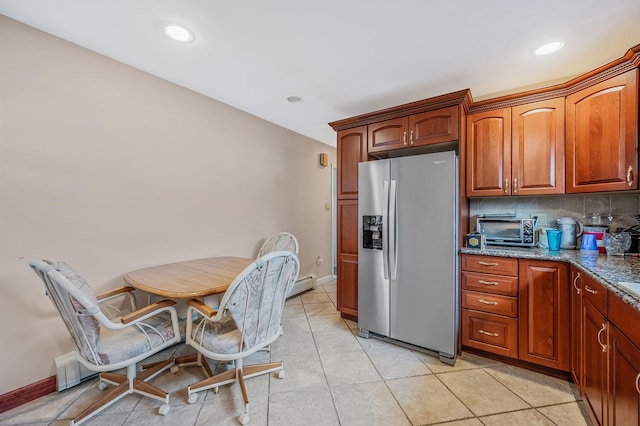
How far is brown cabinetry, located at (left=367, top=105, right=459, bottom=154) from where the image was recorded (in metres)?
2.24

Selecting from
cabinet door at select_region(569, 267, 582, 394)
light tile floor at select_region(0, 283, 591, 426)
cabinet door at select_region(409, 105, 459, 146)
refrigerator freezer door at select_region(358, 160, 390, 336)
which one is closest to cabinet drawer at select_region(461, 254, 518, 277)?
cabinet door at select_region(569, 267, 582, 394)

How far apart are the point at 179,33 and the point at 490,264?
9.52ft

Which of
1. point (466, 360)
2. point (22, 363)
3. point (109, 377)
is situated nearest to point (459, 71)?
point (466, 360)

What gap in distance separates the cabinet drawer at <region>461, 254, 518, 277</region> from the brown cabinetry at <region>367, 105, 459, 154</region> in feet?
3.40

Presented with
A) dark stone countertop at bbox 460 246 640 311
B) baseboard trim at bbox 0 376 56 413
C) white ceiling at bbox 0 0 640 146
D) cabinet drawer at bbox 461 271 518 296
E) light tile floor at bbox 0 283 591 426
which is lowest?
light tile floor at bbox 0 283 591 426

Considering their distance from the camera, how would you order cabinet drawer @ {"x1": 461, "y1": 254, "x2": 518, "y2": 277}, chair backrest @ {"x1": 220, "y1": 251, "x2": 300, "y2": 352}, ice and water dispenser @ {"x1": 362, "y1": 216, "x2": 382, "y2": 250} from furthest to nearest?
ice and water dispenser @ {"x1": 362, "y1": 216, "x2": 382, "y2": 250} → cabinet drawer @ {"x1": 461, "y1": 254, "x2": 518, "y2": 277} → chair backrest @ {"x1": 220, "y1": 251, "x2": 300, "y2": 352}

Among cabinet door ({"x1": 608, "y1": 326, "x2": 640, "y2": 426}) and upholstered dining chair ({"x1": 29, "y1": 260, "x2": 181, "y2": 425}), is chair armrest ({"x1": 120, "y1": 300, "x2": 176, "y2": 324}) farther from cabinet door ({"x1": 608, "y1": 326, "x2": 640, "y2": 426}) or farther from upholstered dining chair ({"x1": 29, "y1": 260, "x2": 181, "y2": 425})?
cabinet door ({"x1": 608, "y1": 326, "x2": 640, "y2": 426})

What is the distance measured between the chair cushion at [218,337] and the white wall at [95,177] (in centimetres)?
97

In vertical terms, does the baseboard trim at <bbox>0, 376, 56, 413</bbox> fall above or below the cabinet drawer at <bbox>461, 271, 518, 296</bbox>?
below

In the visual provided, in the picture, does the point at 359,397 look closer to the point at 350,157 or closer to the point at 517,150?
the point at 350,157

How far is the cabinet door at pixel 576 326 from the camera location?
1.65 metres

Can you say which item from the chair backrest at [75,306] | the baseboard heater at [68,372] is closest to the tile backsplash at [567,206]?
the chair backrest at [75,306]

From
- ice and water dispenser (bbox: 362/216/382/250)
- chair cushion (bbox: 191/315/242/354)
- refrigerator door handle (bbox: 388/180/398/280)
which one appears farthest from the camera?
ice and water dispenser (bbox: 362/216/382/250)

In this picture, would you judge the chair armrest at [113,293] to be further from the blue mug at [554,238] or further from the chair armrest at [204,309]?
the blue mug at [554,238]
